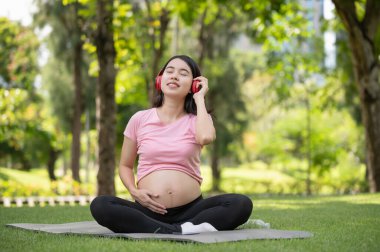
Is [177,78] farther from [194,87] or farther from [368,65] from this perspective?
[368,65]

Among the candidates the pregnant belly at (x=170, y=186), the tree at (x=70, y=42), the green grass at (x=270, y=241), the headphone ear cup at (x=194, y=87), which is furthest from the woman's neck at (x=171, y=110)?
the tree at (x=70, y=42)

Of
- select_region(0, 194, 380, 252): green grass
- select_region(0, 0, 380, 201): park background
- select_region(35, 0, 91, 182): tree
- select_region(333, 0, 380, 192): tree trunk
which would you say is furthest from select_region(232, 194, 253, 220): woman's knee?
select_region(35, 0, 91, 182): tree

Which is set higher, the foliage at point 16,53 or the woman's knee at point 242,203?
the foliage at point 16,53

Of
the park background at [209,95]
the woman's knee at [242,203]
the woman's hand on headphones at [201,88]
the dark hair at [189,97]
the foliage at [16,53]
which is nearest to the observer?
the woman's knee at [242,203]

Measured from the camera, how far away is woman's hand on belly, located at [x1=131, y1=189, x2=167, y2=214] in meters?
4.70

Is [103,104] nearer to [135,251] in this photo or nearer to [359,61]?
[359,61]

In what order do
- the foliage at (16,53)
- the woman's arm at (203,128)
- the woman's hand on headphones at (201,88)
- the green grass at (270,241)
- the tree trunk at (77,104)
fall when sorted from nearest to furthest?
the green grass at (270,241) → the woman's arm at (203,128) → the woman's hand on headphones at (201,88) → the foliage at (16,53) → the tree trunk at (77,104)

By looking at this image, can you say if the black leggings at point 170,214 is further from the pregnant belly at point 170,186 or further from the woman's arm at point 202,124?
the woman's arm at point 202,124

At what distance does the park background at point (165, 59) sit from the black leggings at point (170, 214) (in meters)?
6.69

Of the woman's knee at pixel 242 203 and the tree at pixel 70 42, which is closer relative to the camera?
the woman's knee at pixel 242 203

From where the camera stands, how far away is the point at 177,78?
503 cm

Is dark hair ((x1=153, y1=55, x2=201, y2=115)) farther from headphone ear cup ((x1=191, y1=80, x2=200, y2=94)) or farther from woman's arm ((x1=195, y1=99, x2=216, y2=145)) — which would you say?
woman's arm ((x1=195, y1=99, x2=216, y2=145))

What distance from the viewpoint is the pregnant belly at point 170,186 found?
4.74 m

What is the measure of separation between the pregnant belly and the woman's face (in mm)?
687
